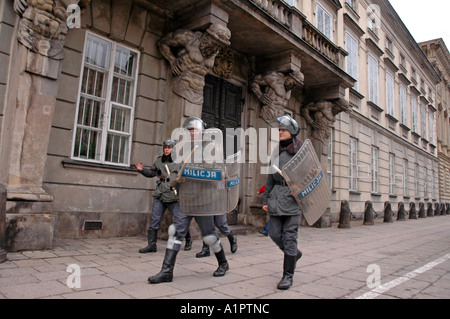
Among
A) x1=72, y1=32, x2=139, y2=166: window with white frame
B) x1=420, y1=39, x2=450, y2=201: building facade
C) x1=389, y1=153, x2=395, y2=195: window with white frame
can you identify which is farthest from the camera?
x1=420, y1=39, x2=450, y2=201: building facade

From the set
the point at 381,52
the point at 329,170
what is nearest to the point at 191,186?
the point at 329,170

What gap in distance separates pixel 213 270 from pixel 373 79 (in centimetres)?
1611

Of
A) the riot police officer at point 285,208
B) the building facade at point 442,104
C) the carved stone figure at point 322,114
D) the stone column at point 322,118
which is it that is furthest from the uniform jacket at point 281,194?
the building facade at point 442,104

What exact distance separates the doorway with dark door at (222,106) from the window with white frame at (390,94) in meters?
12.8

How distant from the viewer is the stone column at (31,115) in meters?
4.77

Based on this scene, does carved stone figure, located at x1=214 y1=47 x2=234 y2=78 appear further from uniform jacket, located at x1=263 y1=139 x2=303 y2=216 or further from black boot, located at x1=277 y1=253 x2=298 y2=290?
black boot, located at x1=277 y1=253 x2=298 y2=290

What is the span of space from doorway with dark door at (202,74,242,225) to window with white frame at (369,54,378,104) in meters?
10.1

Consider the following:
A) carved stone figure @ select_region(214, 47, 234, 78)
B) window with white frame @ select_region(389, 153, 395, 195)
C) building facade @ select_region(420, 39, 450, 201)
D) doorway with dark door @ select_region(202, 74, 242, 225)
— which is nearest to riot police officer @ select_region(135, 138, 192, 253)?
doorway with dark door @ select_region(202, 74, 242, 225)

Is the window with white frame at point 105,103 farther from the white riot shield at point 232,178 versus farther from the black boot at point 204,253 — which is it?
the white riot shield at point 232,178

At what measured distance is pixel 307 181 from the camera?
376 centimetres

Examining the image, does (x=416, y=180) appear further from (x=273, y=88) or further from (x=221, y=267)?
(x=221, y=267)

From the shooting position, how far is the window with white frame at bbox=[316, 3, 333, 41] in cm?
1274

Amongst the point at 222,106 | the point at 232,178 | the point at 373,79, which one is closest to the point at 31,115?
the point at 232,178

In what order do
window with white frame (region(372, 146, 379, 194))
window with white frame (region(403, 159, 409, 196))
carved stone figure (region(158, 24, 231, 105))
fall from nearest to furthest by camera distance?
carved stone figure (region(158, 24, 231, 105)), window with white frame (region(372, 146, 379, 194)), window with white frame (region(403, 159, 409, 196))
